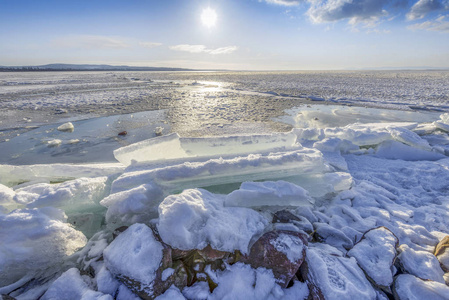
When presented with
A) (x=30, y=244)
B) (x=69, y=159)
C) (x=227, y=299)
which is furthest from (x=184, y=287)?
(x=69, y=159)

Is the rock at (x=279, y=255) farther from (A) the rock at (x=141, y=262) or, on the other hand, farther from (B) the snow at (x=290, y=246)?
(A) the rock at (x=141, y=262)

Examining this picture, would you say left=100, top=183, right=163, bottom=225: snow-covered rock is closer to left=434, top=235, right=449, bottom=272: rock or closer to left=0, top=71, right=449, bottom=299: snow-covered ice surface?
left=0, top=71, right=449, bottom=299: snow-covered ice surface

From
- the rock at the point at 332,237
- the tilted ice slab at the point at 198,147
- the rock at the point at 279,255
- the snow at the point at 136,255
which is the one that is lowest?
the rock at the point at 332,237

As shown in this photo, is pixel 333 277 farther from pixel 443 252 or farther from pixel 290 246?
pixel 443 252

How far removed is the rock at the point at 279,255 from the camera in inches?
62.1

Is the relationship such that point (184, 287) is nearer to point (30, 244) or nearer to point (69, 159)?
point (30, 244)

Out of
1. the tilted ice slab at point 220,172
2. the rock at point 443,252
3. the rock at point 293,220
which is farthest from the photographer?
the tilted ice slab at point 220,172

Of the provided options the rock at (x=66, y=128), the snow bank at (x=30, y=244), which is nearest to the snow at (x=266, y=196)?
the snow bank at (x=30, y=244)

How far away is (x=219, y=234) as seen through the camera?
1.68 meters

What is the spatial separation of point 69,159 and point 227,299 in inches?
147

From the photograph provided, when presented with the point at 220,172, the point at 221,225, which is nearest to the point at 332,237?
the point at 221,225

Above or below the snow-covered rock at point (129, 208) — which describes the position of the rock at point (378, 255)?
below

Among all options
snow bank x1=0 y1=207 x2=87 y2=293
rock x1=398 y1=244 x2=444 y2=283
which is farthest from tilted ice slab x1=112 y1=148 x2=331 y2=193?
rock x1=398 y1=244 x2=444 y2=283

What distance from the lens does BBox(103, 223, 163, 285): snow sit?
4.76ft
